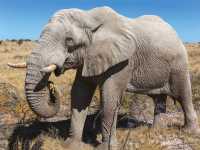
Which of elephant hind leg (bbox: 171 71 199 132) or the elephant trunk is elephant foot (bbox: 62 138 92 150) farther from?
elephant hind leg (bbox: 171 71 199 132)

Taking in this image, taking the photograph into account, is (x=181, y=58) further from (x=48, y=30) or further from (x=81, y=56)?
(x=48, y=30)

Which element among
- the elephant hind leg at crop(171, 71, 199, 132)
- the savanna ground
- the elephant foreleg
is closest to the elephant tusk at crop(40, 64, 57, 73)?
the savanna ground

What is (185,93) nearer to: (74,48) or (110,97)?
(110,97)

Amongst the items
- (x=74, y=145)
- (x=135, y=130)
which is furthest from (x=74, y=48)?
(x=135, y=130)

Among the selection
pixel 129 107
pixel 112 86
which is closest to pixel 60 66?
pixel 112 86

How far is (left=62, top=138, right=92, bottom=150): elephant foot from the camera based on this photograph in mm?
8656

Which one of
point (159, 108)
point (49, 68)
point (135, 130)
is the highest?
point (49, 68)

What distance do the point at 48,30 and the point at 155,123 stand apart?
→ 3684 mm

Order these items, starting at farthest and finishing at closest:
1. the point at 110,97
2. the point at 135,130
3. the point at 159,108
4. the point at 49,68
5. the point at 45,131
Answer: the point at 159,108
the point at 135,130
the point at 45,131
the point at 110,97
the point at 49,68

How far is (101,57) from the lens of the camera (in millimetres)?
7902

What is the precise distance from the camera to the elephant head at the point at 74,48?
727 centimetres

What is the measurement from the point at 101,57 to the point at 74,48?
0.45 m

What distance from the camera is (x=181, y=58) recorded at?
9.09 meters

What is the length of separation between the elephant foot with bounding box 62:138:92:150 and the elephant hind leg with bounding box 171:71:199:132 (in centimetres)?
195
